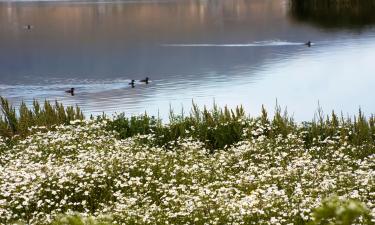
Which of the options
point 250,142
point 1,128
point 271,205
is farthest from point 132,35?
point 271,205

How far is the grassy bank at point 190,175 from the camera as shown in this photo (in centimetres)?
1427

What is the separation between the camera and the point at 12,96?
5759 centimetres

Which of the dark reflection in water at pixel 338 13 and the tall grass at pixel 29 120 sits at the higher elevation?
the dark reflection in water at pixel 338 13

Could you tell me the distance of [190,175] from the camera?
18.7 metres

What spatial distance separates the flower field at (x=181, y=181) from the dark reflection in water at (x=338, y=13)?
8883 centimetres

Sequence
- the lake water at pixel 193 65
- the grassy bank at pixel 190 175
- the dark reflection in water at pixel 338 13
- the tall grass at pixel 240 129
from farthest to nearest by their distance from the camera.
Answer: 1. the dark reflection in water at pixel 338 13
2. the lake water at pixel 193 65
3. the tall grass at pixel 240 129
4. the grassy bank at pixel 190 175

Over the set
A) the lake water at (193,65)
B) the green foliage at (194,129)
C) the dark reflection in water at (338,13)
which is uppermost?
the dark reflection in water at (338,13)

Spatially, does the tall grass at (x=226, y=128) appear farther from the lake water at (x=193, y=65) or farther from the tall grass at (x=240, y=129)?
the lake water at (x=193, y=65)

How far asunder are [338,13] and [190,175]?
109 meters

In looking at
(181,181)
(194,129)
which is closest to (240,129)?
(194,129)

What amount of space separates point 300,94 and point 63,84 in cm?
2418

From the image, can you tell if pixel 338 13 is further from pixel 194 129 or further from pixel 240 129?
pixel 194 129

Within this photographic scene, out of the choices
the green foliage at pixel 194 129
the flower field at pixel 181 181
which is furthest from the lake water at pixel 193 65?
the flower field at pixel 181 181

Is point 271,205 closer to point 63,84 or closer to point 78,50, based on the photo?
point 63,84
